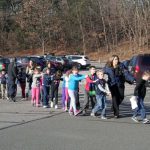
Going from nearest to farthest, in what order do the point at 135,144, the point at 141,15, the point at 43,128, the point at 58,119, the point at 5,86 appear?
the point at 135,144 → the point at 43,128 → the point at 58,119 → the point at 5,86 → the point at 141,15

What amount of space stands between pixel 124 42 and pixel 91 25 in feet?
22.0

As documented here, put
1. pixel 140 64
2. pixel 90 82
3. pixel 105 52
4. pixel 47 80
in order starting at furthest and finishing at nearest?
pixel 105 52
pixel 140 64
pixel 47 80
pixel 90 82

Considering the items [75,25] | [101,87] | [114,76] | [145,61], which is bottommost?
[101,87]

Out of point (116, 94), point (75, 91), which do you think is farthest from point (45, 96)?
point (116, 94)

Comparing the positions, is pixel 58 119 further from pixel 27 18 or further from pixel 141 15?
pixel 27 18

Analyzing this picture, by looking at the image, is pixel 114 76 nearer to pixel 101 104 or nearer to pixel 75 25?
pixel 101 104

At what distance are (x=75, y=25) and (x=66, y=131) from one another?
68.9m

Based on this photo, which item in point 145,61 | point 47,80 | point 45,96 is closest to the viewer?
point 45,96

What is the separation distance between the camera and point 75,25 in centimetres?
8019

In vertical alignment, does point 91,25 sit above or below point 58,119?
above

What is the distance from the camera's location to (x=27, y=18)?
263ft

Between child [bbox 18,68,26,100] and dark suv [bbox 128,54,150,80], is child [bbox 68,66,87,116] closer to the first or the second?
child [bbox 18,68,26,100]

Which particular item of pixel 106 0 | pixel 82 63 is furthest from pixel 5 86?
pixel 106 0

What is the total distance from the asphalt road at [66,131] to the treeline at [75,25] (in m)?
61.6
